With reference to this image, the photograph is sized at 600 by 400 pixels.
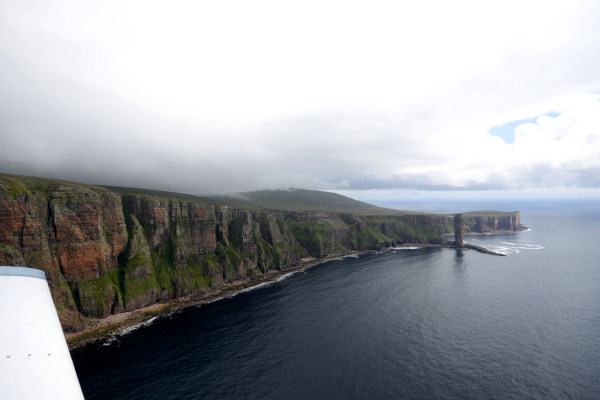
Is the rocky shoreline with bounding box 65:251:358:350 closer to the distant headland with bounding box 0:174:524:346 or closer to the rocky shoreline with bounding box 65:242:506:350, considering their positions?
the rocky shoreline with bounding box 65:242:506:350

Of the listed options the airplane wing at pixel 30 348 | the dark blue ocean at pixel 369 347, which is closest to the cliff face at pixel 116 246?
the dark blue ocean at pixel 369 347

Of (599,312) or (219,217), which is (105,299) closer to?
(219,217)


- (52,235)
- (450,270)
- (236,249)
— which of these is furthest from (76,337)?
(450,270)

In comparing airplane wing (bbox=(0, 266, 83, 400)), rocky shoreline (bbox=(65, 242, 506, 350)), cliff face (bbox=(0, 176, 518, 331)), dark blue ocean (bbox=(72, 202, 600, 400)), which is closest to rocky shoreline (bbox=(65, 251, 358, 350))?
rocky shoreline (bbox=(65, 242, 506, 350))

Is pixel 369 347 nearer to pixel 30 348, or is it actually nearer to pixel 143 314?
pixel 30 348

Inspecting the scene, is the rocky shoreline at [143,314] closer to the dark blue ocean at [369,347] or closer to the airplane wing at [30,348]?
the dark blue ocean at [369,347]

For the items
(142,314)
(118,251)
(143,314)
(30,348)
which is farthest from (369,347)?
(118,251)
